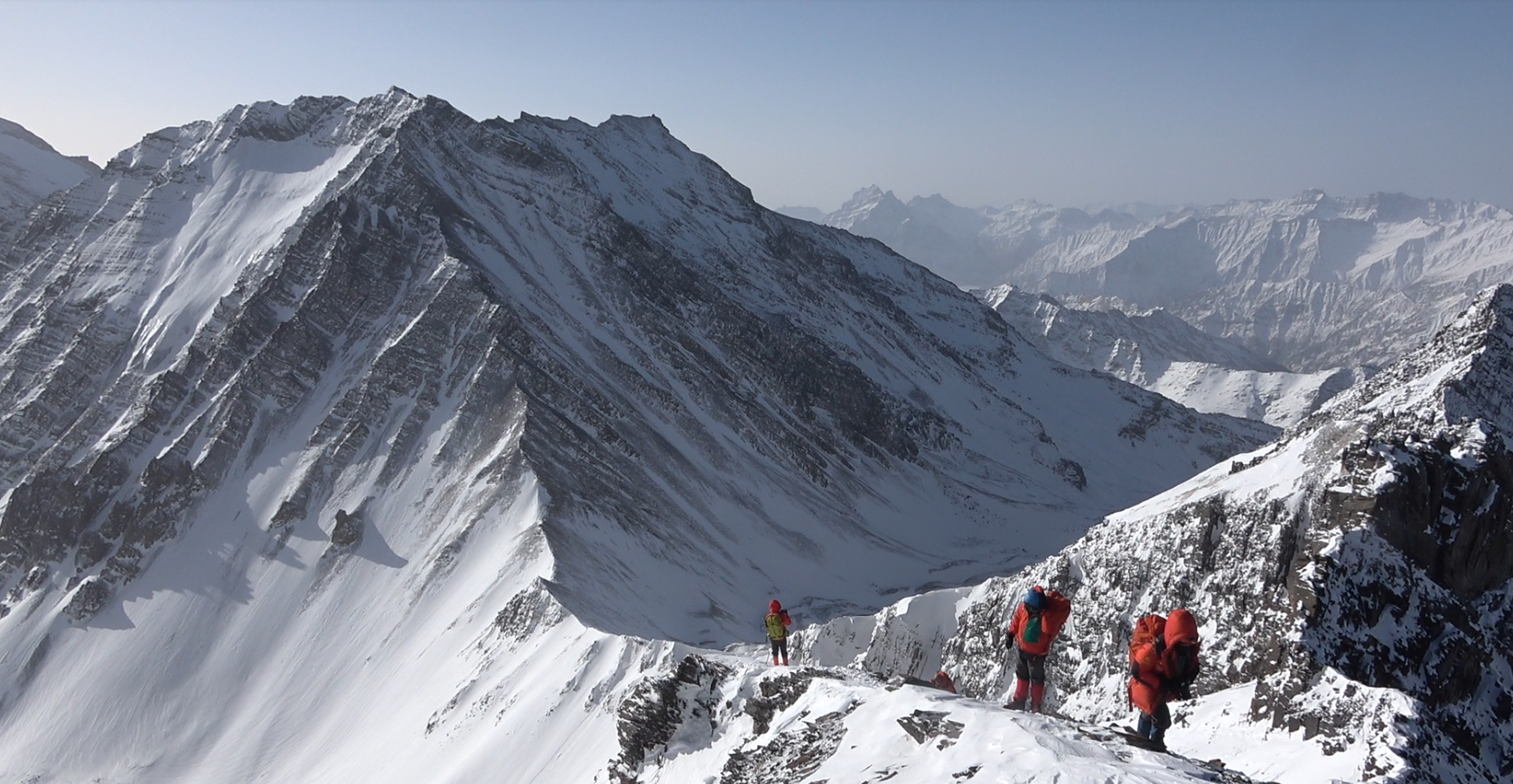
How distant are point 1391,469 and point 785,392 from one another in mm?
132156

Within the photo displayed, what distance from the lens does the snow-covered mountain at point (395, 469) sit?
284ft

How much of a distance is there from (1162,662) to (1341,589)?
14.5 metres

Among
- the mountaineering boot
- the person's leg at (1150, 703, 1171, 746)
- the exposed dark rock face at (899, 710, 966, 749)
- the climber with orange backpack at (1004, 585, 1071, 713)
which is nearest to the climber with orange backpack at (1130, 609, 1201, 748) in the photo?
the person's leg at (1150, 703, 1171, 746)

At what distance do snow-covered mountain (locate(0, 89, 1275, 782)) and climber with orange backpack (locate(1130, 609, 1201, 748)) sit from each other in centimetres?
2631

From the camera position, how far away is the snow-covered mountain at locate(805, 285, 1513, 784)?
84.4 ft

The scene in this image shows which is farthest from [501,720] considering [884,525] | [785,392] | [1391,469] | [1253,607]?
[785,392]

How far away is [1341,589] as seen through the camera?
31781mm

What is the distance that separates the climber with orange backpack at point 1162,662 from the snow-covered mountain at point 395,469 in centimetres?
2631

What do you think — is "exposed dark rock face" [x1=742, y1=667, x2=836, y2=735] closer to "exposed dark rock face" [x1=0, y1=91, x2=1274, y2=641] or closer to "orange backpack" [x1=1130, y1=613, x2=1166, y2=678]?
"orange backpack" [x1=1130, y1=613, x2=1166, y2=678]

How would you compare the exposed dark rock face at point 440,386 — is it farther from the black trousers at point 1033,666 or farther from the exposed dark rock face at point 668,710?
the black trousers at point 1033,666

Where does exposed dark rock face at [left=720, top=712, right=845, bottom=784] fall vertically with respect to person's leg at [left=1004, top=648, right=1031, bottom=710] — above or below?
below

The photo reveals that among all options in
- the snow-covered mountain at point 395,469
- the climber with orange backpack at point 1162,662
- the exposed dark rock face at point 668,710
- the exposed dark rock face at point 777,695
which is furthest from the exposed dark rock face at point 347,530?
the climber with orange backpack at point 1162,662

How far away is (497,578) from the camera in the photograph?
89188 millimetres

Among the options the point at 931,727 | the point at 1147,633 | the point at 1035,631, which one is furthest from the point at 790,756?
the point at 1147,633
